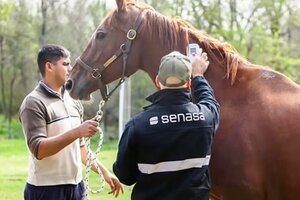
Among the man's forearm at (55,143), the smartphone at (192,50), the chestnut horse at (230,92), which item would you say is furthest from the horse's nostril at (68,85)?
the smartphone at (192,50)

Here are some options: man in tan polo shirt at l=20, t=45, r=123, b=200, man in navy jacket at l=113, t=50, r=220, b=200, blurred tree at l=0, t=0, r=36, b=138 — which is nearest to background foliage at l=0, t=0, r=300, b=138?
blurred tree at l=0, t=0, r=36, b=138

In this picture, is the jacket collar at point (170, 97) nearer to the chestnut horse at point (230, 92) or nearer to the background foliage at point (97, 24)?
the chestnut horse at point (230, 92)

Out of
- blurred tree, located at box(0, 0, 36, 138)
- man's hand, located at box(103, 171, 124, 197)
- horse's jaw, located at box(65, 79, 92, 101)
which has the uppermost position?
horse's jaw, located at box(65, 79, 92, 101)

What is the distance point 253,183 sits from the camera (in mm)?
3844

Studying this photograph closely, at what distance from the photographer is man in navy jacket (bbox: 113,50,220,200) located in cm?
319

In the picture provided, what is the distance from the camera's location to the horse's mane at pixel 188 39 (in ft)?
13.5

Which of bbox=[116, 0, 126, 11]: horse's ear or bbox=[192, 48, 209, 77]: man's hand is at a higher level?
bbox=[116, 0, 126, 11]: horse's ear

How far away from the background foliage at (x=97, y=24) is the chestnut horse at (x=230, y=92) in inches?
845

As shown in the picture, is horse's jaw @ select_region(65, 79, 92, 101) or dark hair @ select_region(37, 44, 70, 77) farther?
horse's jaw @ select_region(65, 79, 92, 101)

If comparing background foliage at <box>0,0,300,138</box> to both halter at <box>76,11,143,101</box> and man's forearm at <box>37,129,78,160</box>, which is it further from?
man's forearm at <box>37,129,78,160</box>

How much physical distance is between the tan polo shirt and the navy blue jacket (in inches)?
32.7

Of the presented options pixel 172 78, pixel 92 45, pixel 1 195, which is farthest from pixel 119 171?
pixel 1 195

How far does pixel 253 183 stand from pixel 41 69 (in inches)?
67.9

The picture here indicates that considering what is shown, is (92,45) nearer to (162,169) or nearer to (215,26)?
(162,169)
